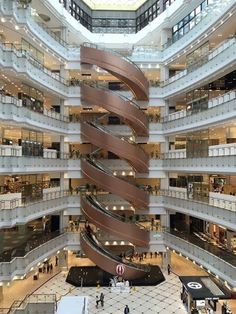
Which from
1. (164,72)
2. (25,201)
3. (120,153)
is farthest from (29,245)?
(164,72)

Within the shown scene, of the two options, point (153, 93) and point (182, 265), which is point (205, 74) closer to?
point (153, 93)

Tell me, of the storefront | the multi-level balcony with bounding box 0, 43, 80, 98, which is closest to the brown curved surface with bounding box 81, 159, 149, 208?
the multi-level balcony with bounding box 0, 43, 80, 98

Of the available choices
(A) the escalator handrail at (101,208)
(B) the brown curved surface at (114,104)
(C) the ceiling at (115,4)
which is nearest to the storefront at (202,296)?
(A) the escalator handrail at (101,208)

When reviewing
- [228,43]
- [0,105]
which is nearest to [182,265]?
[228,43]

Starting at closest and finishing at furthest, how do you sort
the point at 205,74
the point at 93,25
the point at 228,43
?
the point at 228,43, the point at 205,74, the point at 93,25

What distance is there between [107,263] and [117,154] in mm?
8361

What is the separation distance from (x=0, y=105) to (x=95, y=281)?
15.4m

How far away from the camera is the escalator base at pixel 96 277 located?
27.5 metres

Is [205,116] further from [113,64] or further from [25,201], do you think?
[25,201]

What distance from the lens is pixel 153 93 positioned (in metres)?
31.5

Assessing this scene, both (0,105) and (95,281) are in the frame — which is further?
(95,281)

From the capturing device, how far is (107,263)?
89.8 feet

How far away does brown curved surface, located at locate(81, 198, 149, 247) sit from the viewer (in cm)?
2778

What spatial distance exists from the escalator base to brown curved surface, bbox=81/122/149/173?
8.61 meters
